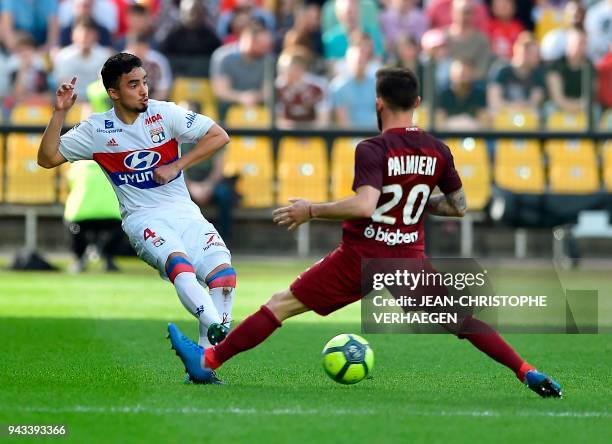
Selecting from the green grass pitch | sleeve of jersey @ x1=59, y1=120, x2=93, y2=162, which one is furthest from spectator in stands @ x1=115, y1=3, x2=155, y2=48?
sleeve of jersey @ x1=59, y1=120, x2=93, y2=162

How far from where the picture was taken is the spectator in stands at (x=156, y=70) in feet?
57.1

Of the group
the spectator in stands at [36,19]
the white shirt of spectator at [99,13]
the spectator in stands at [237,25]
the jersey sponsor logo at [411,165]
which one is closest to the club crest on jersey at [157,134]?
the jersey sponsor logo at [411,165]

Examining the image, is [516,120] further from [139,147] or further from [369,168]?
[369,168]

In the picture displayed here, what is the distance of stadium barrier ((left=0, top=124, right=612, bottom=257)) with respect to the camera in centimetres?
1766

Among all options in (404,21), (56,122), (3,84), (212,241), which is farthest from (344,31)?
(56,122)

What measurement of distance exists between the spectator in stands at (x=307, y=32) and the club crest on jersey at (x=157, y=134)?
10.1 meters

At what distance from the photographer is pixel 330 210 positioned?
679cm

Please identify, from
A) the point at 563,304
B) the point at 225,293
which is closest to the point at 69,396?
the point at 225,293

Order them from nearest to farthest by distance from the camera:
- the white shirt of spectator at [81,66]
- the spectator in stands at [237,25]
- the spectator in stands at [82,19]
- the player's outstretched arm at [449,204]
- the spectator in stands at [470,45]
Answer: the player's outstretched arm at [449,204] → the white shirt of spectator at [81,66] → the spectator in stands at [82,19] → the spectator in stands at [470,45] → the spectator in stands at [237,25]

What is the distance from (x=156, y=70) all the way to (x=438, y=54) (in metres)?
3.90

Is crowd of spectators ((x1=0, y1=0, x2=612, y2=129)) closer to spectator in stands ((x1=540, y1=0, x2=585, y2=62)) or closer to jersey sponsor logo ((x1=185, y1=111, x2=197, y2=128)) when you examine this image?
spectator in stands ((x1=540, y1=0, x2=585, y2=62))

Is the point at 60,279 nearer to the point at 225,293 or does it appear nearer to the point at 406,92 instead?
the point at 225,293

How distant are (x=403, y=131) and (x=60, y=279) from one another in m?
9.17

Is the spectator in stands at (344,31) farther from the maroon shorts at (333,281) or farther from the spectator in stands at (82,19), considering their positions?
the maroon shorts at (333,281)
